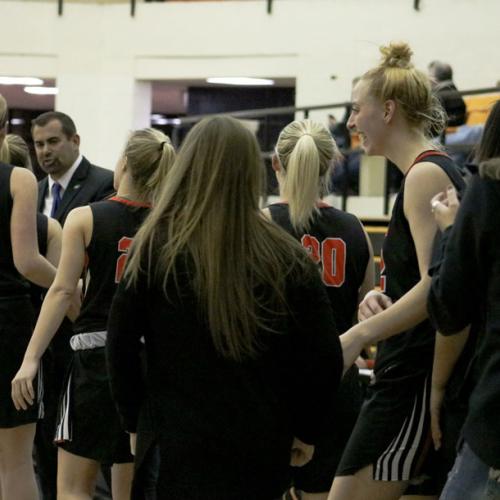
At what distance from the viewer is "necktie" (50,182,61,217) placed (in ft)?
18.1

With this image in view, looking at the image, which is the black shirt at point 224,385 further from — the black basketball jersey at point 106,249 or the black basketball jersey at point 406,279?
the black basketball jersey at point 106,249

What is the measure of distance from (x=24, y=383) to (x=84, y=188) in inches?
63.7

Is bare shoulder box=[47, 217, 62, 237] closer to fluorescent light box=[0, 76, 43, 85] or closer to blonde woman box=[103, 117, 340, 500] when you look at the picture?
blonde woman box=[103, 117, 340, 500]

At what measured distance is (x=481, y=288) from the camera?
8.12ft

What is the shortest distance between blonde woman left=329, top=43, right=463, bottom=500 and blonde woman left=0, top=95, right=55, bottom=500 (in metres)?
1.30

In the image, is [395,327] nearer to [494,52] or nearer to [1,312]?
[1,312]

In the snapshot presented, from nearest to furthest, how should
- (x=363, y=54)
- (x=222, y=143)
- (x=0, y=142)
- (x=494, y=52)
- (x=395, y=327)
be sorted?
(x=222, y=143) < (x=395, y=327) < (x=0, y=142) < (x=494, y=52) < (x=363, y=54)

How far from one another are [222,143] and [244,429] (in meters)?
0.61

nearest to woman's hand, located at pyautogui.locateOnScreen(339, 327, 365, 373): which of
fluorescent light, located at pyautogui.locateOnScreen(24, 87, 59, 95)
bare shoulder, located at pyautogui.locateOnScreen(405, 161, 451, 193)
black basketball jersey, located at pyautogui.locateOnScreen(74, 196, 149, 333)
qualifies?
bare shoulder, located at pyautogui.locateOnScreen(405, 161, 451, 193)

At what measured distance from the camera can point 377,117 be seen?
10.8 ft

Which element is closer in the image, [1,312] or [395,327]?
[395,327]

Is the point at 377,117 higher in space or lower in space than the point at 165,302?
higher

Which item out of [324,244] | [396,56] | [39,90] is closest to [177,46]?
[39,90]

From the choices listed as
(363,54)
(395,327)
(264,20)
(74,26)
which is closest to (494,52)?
(363,54)
